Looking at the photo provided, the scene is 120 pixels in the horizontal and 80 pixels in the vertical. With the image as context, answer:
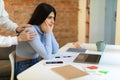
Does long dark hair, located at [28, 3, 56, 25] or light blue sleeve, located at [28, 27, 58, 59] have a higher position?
long dark hair, located at [28, 3, 56, 25]

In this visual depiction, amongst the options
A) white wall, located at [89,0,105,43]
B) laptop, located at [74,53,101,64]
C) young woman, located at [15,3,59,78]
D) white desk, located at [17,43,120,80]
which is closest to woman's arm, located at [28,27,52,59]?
young woman, located at [15,3,59,78]

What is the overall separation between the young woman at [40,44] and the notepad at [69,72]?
33 cm

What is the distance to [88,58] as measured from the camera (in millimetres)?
2006

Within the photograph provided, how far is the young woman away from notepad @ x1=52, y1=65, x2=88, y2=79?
0.33m

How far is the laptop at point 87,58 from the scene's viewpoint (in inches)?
75.0

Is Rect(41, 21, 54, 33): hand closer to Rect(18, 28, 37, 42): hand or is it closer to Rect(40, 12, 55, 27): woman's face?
Rect(40, 12, 55, 27): woman's face

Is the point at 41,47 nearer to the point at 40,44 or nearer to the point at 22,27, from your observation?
the point at 40,44

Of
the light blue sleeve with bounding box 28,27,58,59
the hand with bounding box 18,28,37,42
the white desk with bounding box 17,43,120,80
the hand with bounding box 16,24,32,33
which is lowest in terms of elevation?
the white desk with bounding box 17,43,120,80

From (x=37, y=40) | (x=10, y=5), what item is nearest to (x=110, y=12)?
(x=10, y=5)

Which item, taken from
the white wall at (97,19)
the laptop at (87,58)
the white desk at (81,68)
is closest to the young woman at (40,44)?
the white desk at (81,68)

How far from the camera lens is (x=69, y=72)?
5.20 feet

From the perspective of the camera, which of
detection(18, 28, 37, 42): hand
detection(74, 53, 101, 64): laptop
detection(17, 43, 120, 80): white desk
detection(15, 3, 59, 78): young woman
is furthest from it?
detection(15, 3, 59, 78): young woman

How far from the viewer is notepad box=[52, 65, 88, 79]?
151 cm

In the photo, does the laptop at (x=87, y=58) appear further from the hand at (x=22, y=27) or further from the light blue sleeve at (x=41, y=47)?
the hand at (x=22, y=27)
